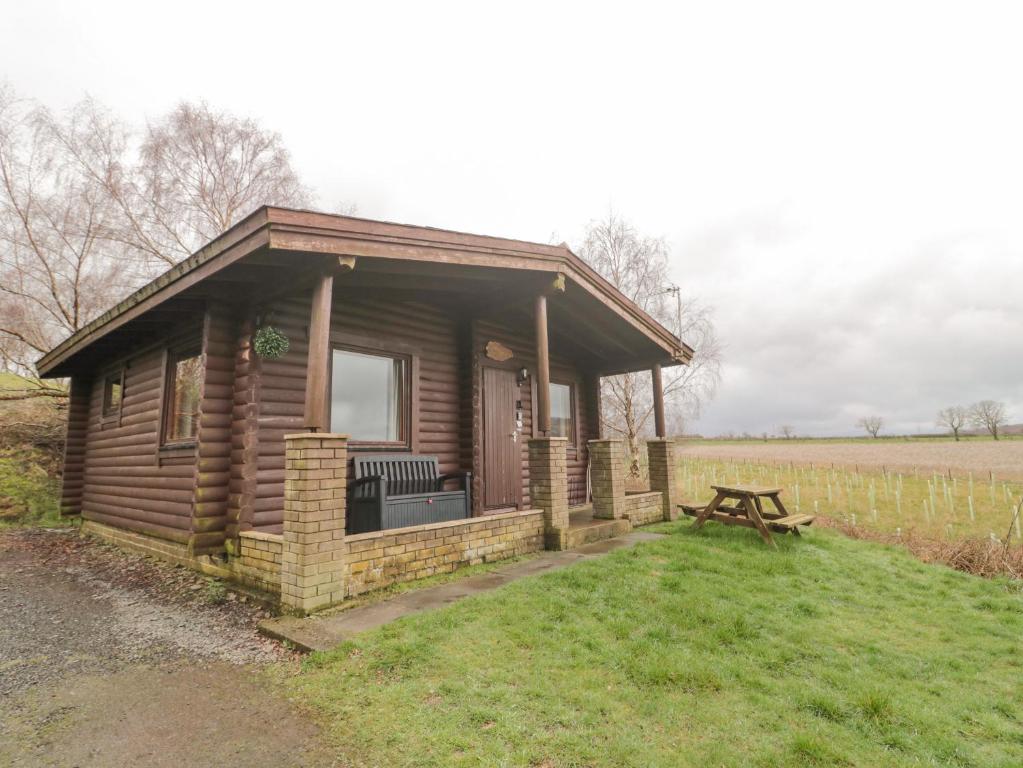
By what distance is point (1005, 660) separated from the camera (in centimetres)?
368

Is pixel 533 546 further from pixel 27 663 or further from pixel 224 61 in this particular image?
pixel 224 61

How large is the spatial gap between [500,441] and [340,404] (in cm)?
291

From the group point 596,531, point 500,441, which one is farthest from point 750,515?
point 500,441

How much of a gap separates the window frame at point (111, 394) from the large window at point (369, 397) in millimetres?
4600

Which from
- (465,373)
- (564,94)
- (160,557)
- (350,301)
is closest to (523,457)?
(465,373)

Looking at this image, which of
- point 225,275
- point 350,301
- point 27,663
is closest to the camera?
point 27,663

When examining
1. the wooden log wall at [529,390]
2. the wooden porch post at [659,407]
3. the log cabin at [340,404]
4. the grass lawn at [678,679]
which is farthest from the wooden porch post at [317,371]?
the wooden porch post at [659,407]

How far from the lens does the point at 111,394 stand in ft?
30.1

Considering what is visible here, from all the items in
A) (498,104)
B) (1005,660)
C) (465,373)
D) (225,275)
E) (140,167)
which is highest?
(498,104)

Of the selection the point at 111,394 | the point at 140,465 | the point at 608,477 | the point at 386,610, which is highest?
the point at 111,394

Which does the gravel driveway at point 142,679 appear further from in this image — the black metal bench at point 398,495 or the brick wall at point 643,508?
the brick wall at point 643,508

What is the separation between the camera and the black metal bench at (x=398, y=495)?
5.64 m

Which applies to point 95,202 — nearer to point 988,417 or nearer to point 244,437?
point 244,437

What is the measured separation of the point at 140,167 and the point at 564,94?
13.0 metres
